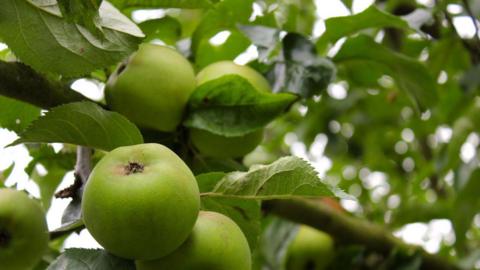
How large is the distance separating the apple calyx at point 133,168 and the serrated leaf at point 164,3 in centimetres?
46

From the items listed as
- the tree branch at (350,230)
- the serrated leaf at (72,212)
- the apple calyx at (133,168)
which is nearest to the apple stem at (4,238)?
the serrated leaf at (72,212)

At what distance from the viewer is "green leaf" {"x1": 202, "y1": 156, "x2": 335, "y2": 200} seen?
0.98 m

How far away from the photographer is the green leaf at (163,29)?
1.42 meters

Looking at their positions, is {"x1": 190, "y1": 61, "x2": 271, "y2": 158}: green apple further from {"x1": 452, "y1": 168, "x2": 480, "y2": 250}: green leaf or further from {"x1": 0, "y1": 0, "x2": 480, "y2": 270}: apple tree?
{"x1": 452, "y1": 168, "x2": 480, "y2": 250}: green leaf

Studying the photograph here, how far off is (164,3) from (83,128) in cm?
37

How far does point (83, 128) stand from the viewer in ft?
3.42

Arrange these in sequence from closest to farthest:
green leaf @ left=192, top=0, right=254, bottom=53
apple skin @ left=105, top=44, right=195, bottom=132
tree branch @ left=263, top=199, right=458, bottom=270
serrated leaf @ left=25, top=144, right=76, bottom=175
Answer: apple skin @ left=105, top=44, right=195, bottom=132
serrated leaf @ left=25, top=144, right=76, bottom=175
green leaf @ left=192, top=0, right=254, bottom=53
tree branch @ left=263, top=199, right=458, bottom=270

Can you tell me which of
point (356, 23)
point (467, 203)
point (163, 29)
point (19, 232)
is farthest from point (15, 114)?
point (467, 203)

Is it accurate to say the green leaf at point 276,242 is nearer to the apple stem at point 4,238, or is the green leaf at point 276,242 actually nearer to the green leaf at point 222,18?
the green leaf at point 222,18

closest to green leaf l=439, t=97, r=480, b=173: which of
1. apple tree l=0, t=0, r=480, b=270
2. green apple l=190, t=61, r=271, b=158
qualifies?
apple tree l=0, t=0, r=480, b=270

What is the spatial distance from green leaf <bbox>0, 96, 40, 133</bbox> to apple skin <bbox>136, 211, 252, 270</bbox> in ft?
1.53

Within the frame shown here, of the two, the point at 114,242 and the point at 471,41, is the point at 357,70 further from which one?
the point at 114,242

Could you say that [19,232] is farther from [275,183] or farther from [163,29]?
[163,29]

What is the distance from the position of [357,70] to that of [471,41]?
0.37 m
